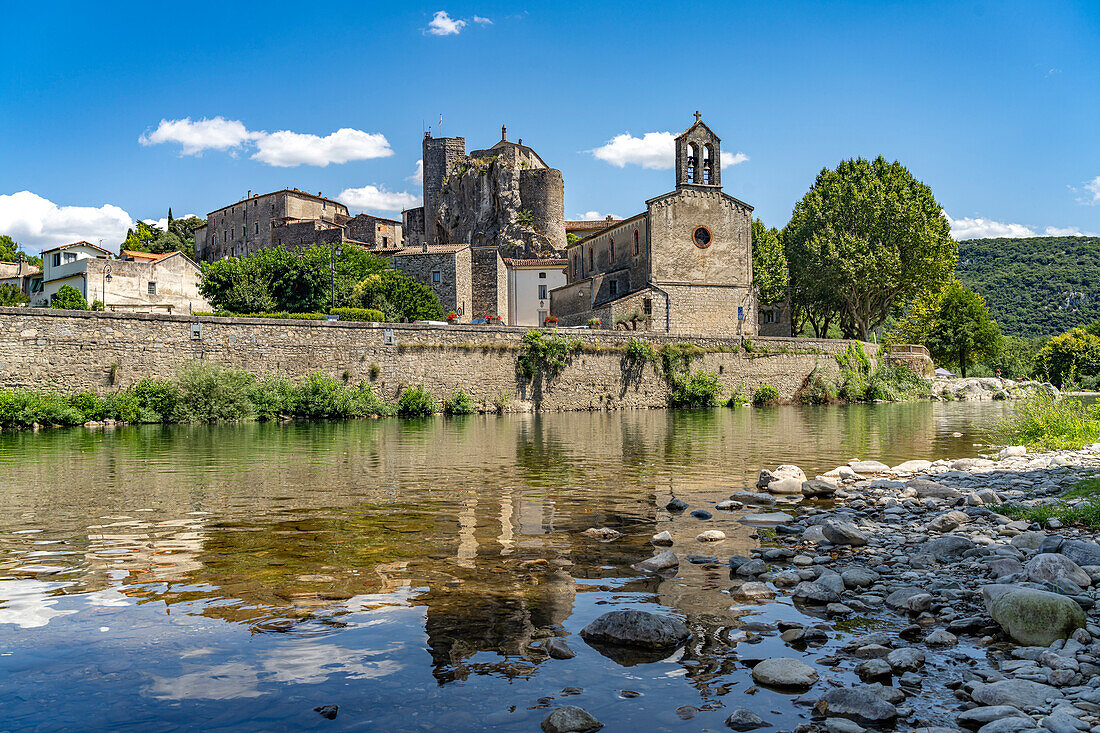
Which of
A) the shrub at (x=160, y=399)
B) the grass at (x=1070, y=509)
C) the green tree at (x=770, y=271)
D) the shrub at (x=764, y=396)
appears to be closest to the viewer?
the grass at (x=1070, y=509)

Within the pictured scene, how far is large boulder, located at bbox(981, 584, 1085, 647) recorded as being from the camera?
4590 millimetres

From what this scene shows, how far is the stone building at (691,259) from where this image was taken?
43.8 metres

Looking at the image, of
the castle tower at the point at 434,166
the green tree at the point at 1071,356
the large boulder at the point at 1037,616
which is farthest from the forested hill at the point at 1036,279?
the large boulder at the point at 1037,616

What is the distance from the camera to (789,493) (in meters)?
10.9

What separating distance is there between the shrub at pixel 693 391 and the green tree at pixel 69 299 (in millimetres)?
37047

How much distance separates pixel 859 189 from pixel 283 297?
37712mm

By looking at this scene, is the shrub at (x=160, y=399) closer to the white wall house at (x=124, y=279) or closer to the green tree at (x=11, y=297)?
the white wall house at (x=124, y=279)

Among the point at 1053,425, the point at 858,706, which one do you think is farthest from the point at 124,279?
the point at 858,706

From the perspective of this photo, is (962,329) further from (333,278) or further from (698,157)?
(333,278)

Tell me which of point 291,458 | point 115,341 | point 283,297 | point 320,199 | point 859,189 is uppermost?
point 320,199

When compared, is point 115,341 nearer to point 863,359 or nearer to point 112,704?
point 112,704

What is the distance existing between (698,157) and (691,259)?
233 inches

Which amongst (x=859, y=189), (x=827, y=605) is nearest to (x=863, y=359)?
(x=859, y=189)

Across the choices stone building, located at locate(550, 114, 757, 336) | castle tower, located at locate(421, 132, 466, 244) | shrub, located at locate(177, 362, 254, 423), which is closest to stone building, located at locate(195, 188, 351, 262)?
castle tower, located at locate(421, 132, 466, 244)
